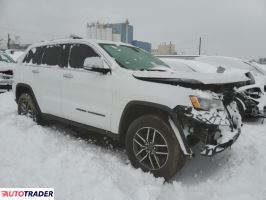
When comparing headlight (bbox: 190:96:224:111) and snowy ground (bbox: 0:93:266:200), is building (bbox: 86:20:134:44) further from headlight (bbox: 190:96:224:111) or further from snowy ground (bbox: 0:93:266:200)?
headlight (bbox: 190:96:224:111)

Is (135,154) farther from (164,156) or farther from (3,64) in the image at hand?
(3,64)

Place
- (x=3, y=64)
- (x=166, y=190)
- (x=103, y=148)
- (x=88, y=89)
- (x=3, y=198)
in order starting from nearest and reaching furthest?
(x=3, y=198)
(x=166, y=190)
(x=88, y=89)
(x=103, y=148)
(x=3, y=64)

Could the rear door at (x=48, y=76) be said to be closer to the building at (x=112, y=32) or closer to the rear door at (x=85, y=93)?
the rear door at (x=85, y=93)

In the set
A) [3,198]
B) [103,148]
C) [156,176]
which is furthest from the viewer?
[103,148]

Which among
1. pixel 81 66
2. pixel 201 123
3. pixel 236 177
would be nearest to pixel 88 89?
pixel 81 66

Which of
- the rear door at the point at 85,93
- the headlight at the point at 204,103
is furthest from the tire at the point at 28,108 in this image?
the headlight at the point at 204,103

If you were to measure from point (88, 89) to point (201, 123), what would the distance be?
195 centimetres

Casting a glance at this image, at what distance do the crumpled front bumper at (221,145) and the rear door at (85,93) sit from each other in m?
1.52

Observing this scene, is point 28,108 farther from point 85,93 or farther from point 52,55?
point 85,93

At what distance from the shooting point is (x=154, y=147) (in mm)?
4023

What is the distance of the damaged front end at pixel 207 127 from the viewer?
3640 millimetres

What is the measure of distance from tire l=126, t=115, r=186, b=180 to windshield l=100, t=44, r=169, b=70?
985 millimetres

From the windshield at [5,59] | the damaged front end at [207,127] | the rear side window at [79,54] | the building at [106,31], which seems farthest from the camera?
the building at [106,31]

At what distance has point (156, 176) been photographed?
13.2 ft
